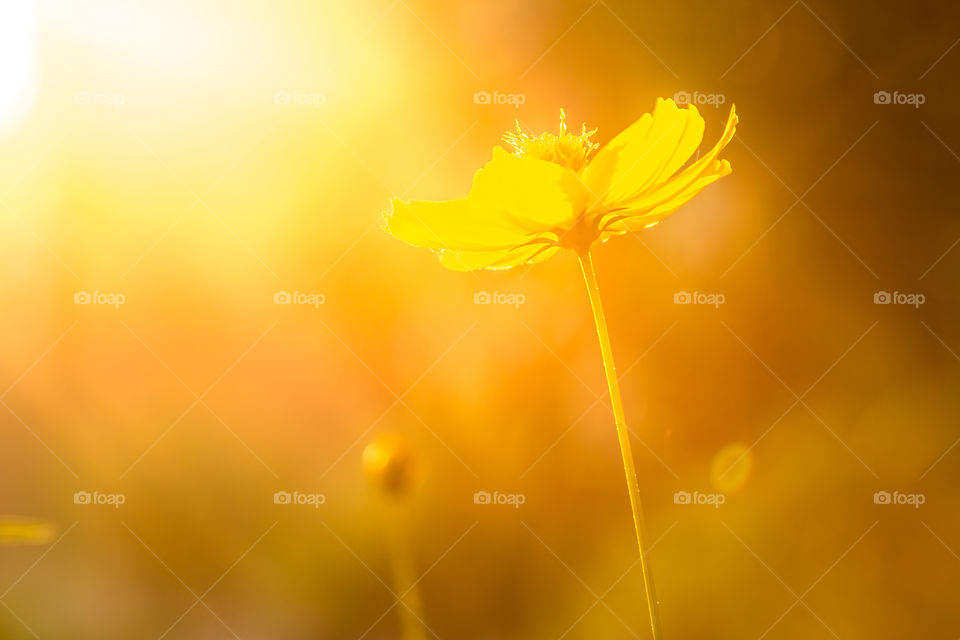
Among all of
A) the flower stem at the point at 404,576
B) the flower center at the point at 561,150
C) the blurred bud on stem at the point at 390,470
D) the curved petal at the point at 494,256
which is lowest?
the flower stem at the point at 404,576

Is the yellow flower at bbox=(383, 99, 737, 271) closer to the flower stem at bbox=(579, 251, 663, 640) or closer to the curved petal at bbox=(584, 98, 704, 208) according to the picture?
the curved petal at bbox=(584, 98, 704, 208)

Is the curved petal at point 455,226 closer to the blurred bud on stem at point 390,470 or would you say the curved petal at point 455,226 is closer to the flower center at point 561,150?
the flower center at point 561,150

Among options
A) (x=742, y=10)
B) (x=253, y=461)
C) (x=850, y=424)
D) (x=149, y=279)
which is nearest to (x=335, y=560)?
(x=253, y=461)

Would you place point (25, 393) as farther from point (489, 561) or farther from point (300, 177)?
point (489, 561)

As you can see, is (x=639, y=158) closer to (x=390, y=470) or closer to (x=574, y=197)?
(x=574, y=197)

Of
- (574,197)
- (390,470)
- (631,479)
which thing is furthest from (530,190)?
(390,470)

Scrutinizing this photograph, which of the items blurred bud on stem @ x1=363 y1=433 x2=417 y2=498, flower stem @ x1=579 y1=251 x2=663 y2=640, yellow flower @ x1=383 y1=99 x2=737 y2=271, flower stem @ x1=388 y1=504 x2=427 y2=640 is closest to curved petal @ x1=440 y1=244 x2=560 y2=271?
yellow flower @ x1=383 y1=99 x2=737 y2=271

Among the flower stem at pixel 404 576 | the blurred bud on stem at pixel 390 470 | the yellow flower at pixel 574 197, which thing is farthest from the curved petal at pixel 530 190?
the flower stem at pixel 404 576
